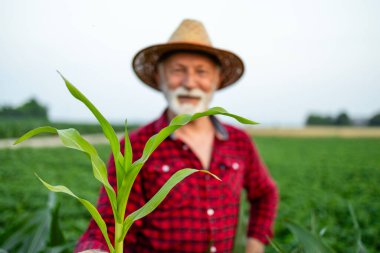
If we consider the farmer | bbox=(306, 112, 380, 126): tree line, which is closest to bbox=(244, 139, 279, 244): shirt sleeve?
the farmer

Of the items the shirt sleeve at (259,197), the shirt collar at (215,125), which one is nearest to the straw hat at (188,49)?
the shirt collar at (215,125)

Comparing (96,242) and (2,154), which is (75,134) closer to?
(96,242)

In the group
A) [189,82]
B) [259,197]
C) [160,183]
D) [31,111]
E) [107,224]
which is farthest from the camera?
[31,111]

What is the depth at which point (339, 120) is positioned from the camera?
47.6 meters

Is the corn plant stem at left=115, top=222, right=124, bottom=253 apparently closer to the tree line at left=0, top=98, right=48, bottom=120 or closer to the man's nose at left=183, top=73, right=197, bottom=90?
the man's nose at left=183, top=73, right=197, bottom=90

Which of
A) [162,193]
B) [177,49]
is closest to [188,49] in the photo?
[177,49]

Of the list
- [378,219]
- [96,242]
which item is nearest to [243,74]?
[96,242]

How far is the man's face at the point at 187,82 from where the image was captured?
1356 millimetres

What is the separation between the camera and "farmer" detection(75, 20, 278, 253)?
1.24 meters

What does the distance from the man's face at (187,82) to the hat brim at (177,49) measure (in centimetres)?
4

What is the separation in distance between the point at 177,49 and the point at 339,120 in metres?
50.6

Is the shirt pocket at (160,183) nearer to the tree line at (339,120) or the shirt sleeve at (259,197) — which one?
the shirt sleeve at (259,197)

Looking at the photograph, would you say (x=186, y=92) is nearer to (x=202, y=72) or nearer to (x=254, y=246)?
(x=202, y=72)

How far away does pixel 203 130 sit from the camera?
149cm
